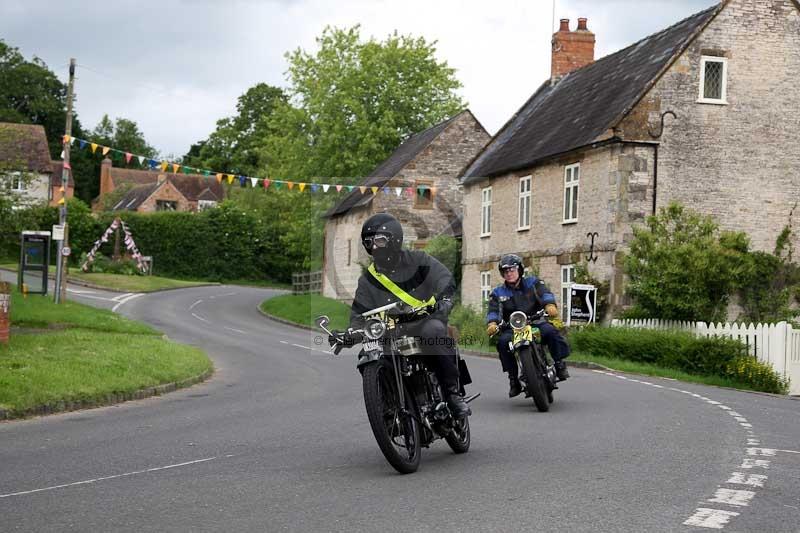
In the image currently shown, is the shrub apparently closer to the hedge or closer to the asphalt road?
the hedge

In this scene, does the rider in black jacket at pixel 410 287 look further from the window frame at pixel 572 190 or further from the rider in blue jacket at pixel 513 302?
the window frame at pixel 572 190

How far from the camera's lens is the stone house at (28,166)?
96.0 ft

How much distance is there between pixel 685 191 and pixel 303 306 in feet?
79.7

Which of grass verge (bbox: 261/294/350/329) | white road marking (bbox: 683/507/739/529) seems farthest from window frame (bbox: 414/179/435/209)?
white road marking (bbox: 683/507/739/529)

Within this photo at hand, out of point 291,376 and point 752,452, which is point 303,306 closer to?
point 291,376

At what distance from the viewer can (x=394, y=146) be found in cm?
6028

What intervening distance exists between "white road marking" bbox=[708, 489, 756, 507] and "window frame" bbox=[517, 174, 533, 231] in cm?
2844

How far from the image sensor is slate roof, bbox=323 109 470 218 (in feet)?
172

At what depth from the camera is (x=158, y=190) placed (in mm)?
105062

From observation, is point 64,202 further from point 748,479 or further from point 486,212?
point 748,479

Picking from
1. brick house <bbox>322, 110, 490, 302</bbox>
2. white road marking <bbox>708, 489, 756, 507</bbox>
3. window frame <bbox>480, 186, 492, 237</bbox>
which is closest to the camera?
white road marking <bbox>708, 489, 756, 507</bbox>

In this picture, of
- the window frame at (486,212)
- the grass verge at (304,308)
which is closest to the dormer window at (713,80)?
the window frame at (486,212)

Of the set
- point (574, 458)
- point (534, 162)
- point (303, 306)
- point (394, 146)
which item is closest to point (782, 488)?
point (574, 458)

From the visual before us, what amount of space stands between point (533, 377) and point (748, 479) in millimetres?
5053
